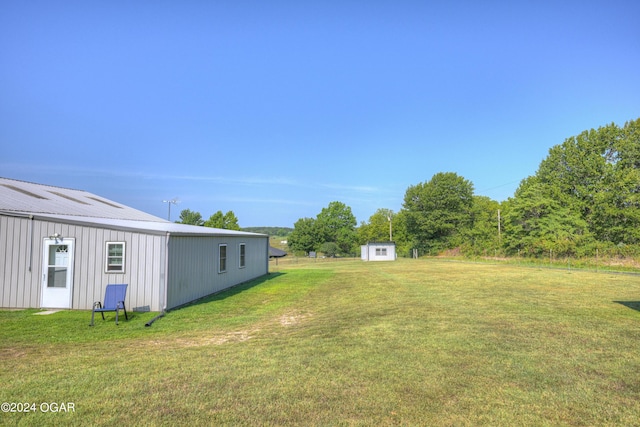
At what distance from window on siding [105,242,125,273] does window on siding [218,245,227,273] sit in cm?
411

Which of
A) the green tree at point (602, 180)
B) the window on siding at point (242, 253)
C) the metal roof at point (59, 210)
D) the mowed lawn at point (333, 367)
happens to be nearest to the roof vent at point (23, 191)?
the metal roof at point (59, 210)

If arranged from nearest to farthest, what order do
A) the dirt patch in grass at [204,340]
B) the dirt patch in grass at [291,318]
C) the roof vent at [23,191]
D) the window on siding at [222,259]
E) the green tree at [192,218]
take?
the dirt patch in grass at [204,340] < the dirt patch in grass at [291,318] < the window on siding at [222,259] < the roof vent at [23,191] < the green tree at [192,218]

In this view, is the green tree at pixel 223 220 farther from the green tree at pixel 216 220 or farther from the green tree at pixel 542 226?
the green tree at pixel 542 226

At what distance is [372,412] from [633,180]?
127ft

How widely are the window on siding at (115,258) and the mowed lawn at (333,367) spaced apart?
130 centimetres

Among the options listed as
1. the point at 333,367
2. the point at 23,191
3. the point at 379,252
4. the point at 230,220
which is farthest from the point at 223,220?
the point at 333,367

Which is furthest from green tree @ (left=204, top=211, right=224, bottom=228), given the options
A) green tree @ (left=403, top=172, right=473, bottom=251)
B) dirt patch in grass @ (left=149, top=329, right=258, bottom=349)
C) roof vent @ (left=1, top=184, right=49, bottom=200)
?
dirt patch in grass @ (left=149, top=329, right=258, bottom=349)

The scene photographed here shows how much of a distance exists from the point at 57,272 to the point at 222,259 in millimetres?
5375

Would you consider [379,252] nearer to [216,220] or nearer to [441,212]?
[441,212]

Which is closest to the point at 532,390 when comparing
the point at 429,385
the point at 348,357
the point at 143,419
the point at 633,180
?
the point at 429,385

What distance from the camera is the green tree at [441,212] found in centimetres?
5122

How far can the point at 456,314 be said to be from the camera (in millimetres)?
8492

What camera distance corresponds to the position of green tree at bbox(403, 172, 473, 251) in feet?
168

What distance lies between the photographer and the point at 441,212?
51.6 m
